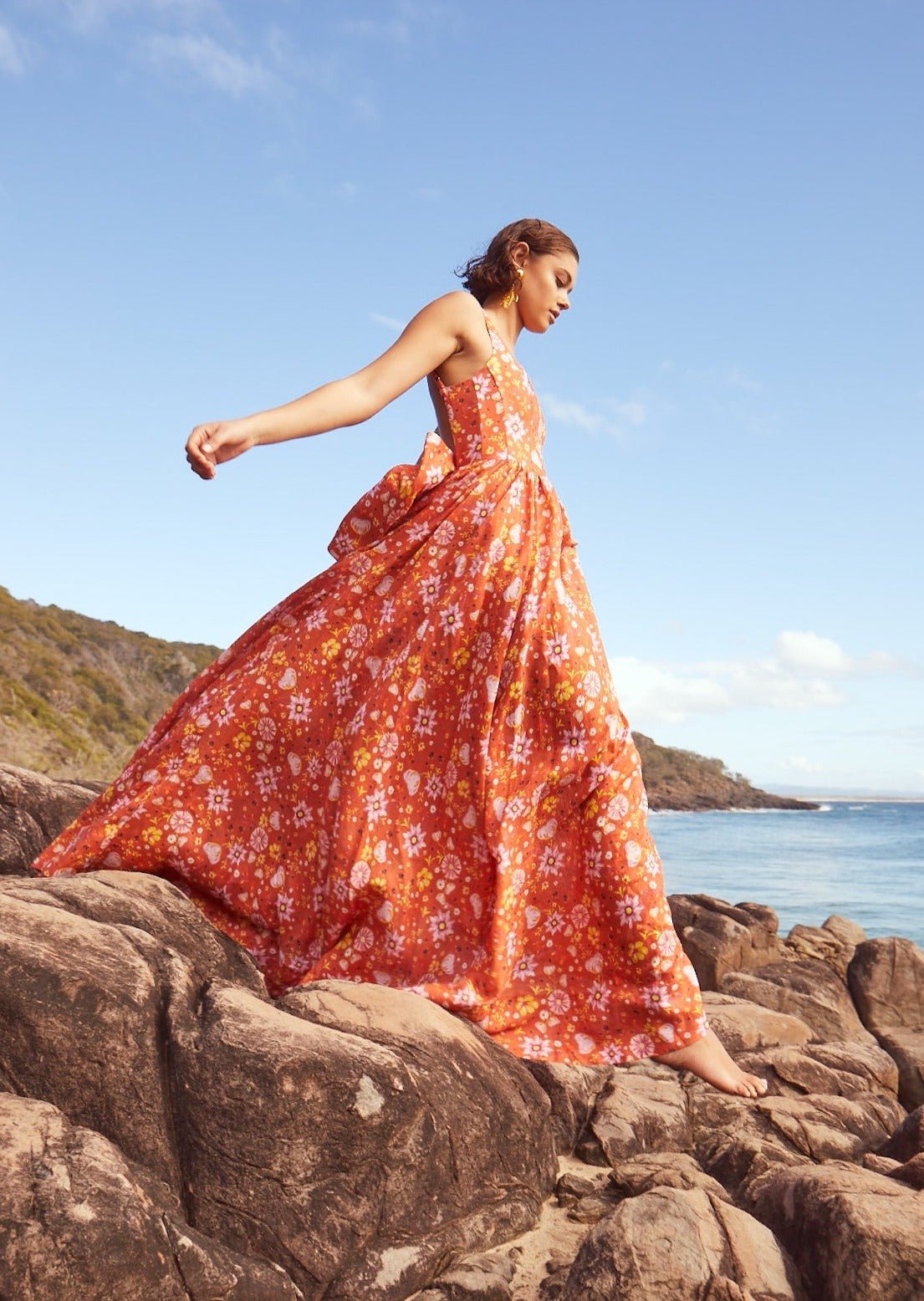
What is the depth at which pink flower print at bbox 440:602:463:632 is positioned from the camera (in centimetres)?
297

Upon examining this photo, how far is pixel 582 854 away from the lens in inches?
117

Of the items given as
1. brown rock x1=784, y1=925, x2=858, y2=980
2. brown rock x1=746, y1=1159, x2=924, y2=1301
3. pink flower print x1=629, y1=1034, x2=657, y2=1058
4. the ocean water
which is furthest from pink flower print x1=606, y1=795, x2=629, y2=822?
the ocean water

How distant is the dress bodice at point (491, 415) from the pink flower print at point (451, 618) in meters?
0.47

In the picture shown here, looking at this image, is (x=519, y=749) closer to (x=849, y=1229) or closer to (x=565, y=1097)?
(x=565, y=1097)

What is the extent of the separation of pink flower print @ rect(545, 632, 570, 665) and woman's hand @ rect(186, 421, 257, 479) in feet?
2.96

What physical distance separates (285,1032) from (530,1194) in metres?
0.75

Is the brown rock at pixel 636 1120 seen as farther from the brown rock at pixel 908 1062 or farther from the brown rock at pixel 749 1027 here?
the brown rock at pixel 908 1062

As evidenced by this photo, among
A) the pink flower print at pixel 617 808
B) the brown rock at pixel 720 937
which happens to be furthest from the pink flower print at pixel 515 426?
the brown rock at pixel 720 937

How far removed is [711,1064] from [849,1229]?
2.75 ft

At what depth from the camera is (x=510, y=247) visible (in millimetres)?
3354

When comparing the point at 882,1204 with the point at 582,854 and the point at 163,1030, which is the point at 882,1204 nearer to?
the point at 582,854

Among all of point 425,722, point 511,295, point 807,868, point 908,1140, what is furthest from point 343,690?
point 807,868

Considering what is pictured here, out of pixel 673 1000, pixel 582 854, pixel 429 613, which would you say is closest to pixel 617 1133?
pixel 673 1000

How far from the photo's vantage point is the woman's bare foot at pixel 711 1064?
293 cm
